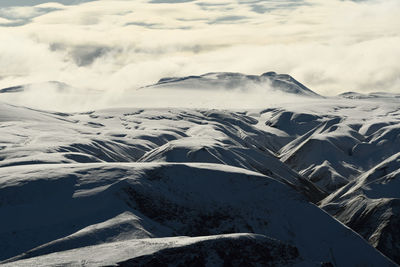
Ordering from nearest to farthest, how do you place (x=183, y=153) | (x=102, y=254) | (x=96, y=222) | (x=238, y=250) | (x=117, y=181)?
(x=102, y=254)
(x=238, y=250)
(x=96, y=222)
(x=117, y=181)
(x=183, y=153)

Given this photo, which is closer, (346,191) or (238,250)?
(238,250)

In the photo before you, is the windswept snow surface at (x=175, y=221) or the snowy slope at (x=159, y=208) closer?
the windswept snow surface at (x=175, y=221)

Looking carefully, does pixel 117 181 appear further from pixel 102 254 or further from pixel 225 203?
pixel 102 254

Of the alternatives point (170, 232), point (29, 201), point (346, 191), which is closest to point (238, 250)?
point (170, 232)

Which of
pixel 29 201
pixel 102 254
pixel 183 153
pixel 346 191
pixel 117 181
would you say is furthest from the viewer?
pixel 183 153

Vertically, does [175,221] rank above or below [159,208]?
below

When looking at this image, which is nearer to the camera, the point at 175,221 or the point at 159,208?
the point at 175,221

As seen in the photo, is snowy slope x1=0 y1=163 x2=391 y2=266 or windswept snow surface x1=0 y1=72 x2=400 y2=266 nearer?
windswept snow surface x1=0 y1=72 x2=400 y2=266

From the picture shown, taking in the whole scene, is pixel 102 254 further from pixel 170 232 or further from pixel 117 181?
pixel 117 181

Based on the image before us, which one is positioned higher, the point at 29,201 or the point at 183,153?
the point at 29,201

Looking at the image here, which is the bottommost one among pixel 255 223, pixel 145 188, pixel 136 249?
pixel 255 223
